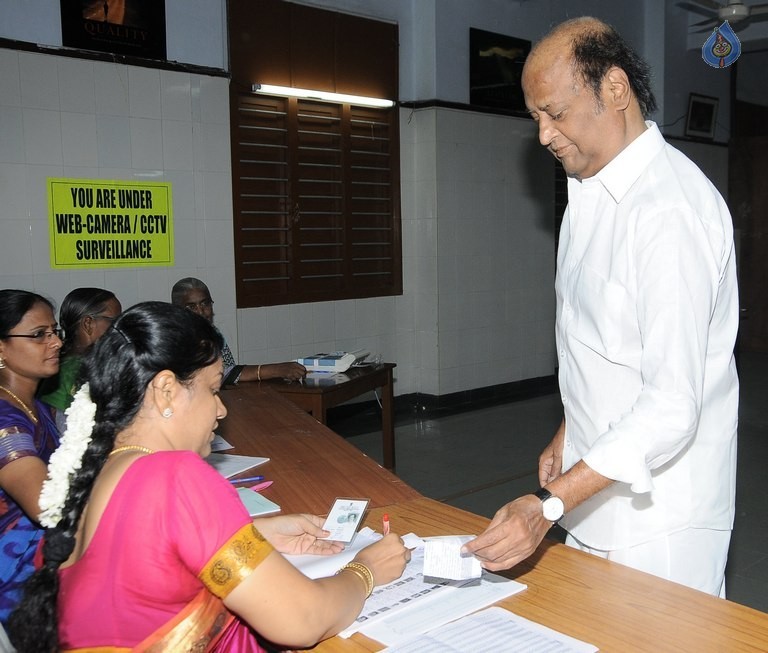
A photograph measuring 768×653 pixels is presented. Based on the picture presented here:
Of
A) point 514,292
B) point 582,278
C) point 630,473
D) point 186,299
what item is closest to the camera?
point 630,473

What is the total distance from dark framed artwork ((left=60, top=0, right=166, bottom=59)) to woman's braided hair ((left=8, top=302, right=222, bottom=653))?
3824 mm

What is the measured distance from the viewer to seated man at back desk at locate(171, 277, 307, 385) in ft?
13.8

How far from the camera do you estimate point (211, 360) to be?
141 centimetres

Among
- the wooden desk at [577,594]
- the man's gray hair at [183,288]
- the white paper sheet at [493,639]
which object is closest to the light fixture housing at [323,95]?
the man's gray hair at [183,288]

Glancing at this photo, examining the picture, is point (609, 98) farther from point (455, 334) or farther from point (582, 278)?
point (455, 334)

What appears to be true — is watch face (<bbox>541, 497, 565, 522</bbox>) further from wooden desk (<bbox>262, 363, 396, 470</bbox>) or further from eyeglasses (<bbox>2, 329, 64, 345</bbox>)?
wooden desk (<bbox>262, 363, 396, 470</bbox>)

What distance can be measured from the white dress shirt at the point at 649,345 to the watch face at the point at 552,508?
9 centimetres

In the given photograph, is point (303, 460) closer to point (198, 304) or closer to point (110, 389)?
point (110, 389)

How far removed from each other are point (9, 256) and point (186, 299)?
1058 millimetres

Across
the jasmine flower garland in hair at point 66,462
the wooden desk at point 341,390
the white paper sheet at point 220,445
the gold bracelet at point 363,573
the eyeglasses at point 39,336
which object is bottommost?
the wooden desk at point 341,390

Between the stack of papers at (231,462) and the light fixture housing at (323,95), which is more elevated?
the light fixture housing at (323,95)

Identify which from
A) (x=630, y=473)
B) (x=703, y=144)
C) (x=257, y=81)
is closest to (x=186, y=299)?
(x=257, y=81)

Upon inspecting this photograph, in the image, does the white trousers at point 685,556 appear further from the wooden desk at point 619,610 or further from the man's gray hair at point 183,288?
the man's gray hair at point 183,288

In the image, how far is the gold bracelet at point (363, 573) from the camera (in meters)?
1.39
